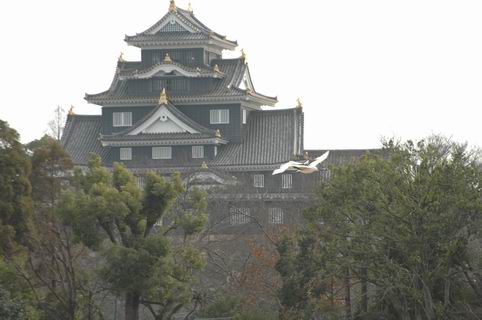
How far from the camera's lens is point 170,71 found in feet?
204

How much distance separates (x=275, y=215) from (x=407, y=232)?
1043 inches

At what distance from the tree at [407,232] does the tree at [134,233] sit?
3598mm

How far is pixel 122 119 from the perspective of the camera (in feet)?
207

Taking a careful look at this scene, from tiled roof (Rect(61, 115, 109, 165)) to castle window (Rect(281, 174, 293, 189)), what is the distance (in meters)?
8.62

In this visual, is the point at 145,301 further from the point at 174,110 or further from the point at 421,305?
the point at 174,110

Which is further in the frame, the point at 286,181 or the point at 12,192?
the point at 286,181

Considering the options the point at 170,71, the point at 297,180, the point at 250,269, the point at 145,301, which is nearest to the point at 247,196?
the point at 297,180

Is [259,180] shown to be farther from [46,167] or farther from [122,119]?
[46,167]

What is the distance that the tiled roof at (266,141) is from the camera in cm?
6016

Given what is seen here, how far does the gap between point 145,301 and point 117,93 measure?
31680 millimetres

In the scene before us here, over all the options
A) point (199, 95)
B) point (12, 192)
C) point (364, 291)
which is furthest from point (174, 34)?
point (364, 291)

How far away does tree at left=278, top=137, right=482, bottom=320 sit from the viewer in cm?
2761

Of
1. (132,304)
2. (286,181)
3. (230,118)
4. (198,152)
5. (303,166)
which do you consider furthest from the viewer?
(230,118)

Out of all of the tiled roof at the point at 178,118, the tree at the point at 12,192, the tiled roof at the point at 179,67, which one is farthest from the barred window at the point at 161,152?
the tree at the point at 12,192
